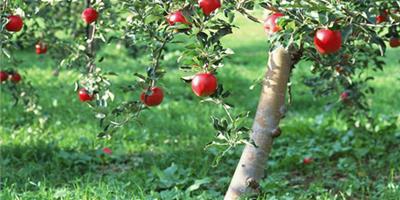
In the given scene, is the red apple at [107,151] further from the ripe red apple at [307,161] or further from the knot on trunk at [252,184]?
the knot on trunk at [252,184]

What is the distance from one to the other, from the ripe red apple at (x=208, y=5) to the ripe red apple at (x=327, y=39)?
42 cm

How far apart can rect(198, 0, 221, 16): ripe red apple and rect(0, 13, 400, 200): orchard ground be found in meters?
0.73

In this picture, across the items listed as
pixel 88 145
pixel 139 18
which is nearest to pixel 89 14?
pixel 139 18

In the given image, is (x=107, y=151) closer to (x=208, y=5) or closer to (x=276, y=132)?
(x=276, y=132)

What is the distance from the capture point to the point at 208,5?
2.57 metres

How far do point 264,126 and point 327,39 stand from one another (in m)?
1.10

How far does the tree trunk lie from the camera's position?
3334 millimetres

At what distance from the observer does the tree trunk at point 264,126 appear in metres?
3.33

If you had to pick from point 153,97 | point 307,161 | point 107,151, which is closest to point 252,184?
point 153,97

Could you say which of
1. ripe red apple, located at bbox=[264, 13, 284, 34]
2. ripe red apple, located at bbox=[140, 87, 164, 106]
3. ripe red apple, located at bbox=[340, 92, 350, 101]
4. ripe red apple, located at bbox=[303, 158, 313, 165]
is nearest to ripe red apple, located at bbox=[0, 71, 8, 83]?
ripe red apple, located at bbox=[140, 87, 164, 106]

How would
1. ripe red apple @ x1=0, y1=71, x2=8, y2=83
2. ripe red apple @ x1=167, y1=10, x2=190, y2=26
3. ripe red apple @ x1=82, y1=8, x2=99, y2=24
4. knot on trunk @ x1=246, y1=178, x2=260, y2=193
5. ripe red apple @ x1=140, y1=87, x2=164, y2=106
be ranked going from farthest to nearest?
ripe red apple @ x1=0, y1=71, x2=8, y2=83 < knot on trunk @ x1=246, y1=178, x2=260, y2=193 < ripe red apple @ x1=82, y1=8, x2=99, y2=24 < ripe red apple @ x1=140, y1=87, x2=164, y2=106 < ripe red apple @ x1=167, y1=10, x2=190, y2=26

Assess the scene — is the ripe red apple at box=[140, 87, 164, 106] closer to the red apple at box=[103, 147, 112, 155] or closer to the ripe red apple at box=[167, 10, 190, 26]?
the ripe red apple at box=[167, 10, 190, 26]

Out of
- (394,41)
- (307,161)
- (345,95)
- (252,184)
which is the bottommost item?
(307,161)

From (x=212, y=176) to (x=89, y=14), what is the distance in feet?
5.38
